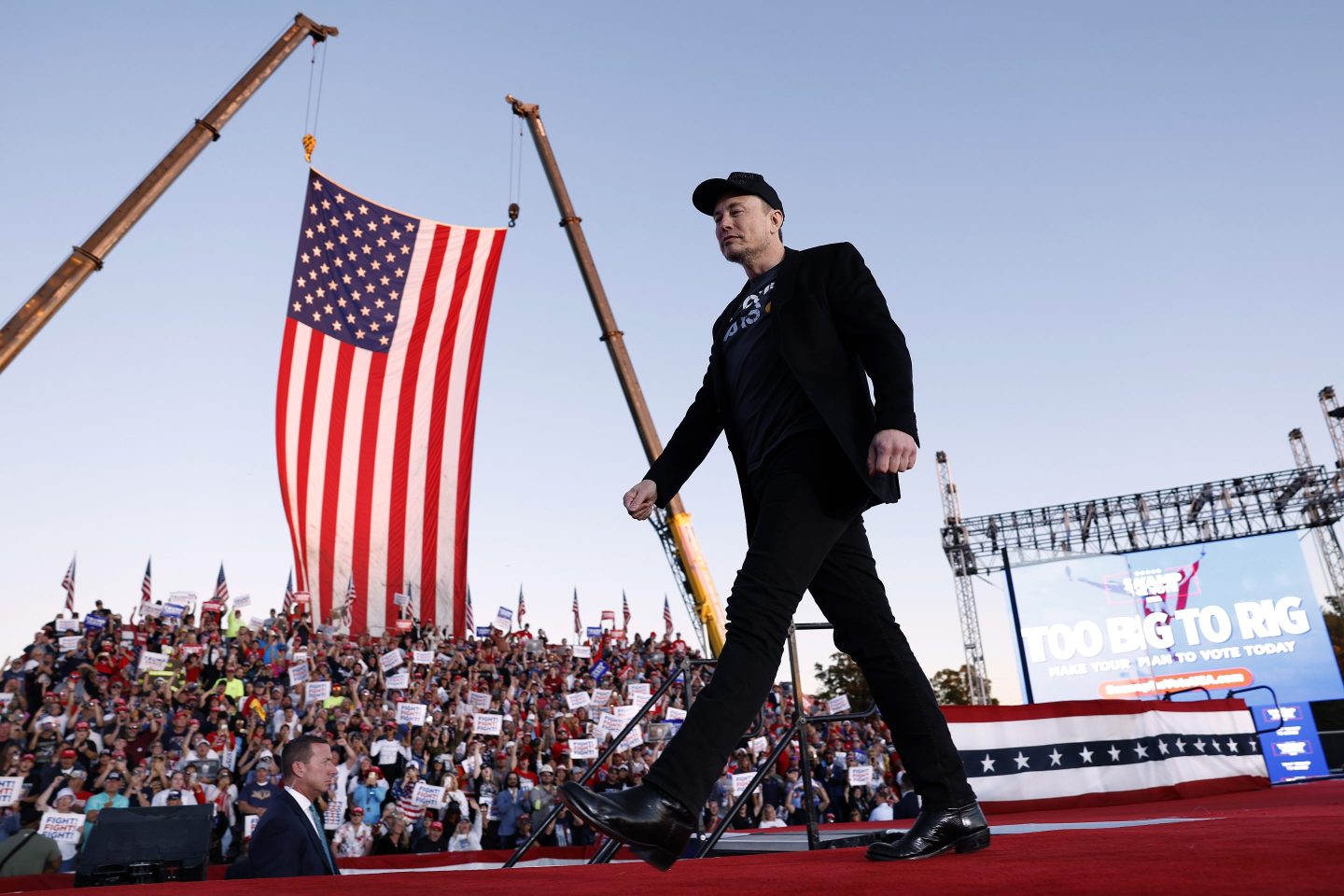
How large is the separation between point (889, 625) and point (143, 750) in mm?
10145

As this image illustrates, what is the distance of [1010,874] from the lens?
5.37ft

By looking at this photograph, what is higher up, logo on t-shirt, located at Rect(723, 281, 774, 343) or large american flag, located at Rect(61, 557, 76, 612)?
large american flag, located at Rect(61, 557, 76, 612)

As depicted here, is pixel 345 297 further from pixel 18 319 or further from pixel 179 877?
pixel 179 877

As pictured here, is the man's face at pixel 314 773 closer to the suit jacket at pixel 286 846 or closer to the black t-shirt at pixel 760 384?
the suit jacket at pixel 286 846

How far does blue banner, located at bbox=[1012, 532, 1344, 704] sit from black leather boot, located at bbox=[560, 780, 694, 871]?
25.3 metres

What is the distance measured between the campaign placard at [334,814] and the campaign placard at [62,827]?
2159mm

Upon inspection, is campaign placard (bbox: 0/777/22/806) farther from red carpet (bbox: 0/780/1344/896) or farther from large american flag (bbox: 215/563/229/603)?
large american flag (bbox: 215/563/229/603)

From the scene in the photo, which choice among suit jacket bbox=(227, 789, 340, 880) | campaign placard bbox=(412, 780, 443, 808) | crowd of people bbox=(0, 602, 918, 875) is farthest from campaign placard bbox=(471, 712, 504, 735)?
Result: suit jacket bbox=(227, 789, 340, 880)

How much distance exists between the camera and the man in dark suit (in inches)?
162

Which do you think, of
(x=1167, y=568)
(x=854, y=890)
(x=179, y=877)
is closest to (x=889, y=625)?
(x=854, y=890)

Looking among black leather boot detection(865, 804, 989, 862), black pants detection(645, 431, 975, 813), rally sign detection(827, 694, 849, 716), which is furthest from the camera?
rally sign detection(827, 694, 849, 716)

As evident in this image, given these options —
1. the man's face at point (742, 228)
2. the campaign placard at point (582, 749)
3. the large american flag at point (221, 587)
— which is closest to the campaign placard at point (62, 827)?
the campaign placard at point (582, 749)

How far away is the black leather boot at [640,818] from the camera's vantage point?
1.73 metres

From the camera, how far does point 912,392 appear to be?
88.3 inches
